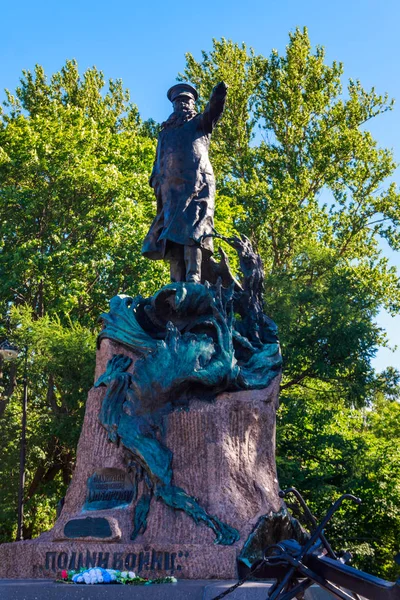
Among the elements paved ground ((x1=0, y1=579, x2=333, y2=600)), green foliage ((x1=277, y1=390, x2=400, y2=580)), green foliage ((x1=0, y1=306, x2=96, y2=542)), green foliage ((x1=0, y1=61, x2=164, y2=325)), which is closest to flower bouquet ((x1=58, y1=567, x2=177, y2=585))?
paved ground ((x1=0, y1=579, x2=333, y2=600))

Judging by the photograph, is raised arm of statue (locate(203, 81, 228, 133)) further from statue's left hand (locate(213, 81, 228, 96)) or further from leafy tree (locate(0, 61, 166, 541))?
leafy tree (locate(0, 61, 166, 541))

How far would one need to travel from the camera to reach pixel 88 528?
21.5ft

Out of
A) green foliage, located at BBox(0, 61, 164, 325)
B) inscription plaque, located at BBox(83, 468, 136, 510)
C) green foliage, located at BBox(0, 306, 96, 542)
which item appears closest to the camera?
inscription plaque, located at BBox(83, 468, 136, 510)

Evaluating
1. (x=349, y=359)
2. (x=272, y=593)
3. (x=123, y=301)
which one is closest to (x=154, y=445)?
(x=123, y=301)

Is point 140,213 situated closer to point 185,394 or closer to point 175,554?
point 185,394

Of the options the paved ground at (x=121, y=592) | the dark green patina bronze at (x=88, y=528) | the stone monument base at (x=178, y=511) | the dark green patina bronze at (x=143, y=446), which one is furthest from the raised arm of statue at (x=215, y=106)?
the paved ground at (x=121, y=592)

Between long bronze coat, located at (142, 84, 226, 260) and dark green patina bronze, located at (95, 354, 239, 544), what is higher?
long bronze coat, located at (142, 84, 226, 260)

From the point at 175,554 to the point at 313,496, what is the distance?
1077 cm

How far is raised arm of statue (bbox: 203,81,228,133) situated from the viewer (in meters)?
8.76

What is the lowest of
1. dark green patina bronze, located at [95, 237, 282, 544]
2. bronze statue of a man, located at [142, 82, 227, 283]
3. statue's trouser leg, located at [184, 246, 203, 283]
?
dark green patina bronze, located at [95, 237, 282, 544]

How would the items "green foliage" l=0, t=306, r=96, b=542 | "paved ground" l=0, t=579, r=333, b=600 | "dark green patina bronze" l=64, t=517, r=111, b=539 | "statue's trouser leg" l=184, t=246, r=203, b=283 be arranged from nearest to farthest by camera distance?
"paved ground" l=0, t=579, r=333, b=600
"dark green patina bronze" l=64, t=517, r=111, b=539
"statue's trouser leg" l=184, t=246, r=203, b=283
"green foliage" l=0, t=306, r=96, b=542

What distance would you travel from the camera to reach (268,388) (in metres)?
7.73

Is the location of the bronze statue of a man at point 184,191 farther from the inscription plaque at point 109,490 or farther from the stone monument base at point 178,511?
the inscription plaque at point 109,490

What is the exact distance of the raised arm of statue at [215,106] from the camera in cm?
876
